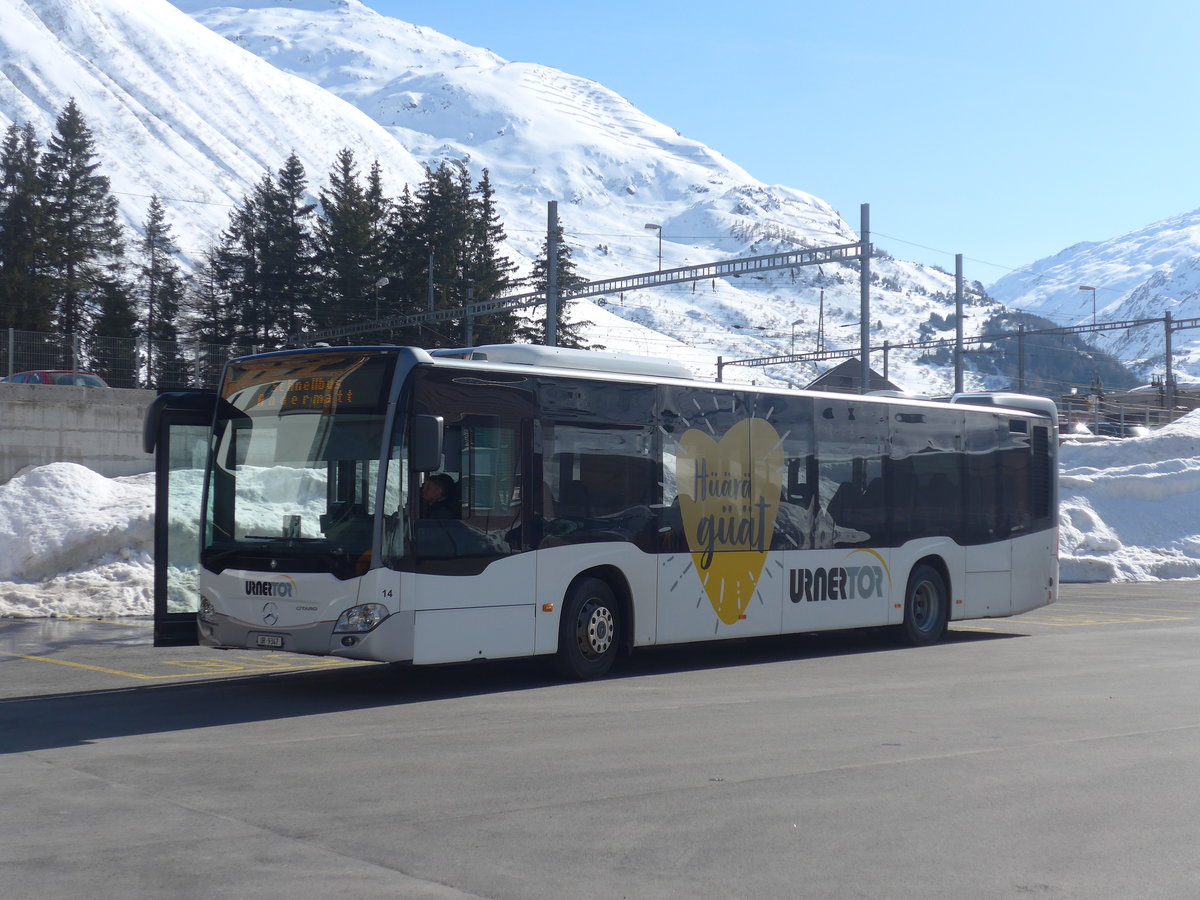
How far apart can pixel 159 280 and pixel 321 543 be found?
75.3 m

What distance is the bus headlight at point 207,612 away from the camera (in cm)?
1164

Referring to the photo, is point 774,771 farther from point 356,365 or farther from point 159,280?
point 159,280

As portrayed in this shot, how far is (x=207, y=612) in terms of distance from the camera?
38.5 feet

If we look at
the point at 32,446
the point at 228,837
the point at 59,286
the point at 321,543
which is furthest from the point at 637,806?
the point at 59,286

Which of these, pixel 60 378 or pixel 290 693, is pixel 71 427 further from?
pixel 290 693

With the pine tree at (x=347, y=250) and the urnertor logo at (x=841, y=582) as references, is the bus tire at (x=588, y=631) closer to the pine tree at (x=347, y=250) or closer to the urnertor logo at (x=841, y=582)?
the urnertor logo at (x=841, y=582)

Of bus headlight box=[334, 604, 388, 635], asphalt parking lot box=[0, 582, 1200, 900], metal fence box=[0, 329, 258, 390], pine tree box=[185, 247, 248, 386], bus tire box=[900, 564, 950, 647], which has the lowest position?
asphalt parking lot box=[0, 582, 1200, 900]

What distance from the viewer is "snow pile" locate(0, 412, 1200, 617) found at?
64.5 ft

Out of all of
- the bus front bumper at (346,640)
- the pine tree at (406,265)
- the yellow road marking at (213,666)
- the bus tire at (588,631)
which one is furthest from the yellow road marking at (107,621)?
the pine tree at (406,265)

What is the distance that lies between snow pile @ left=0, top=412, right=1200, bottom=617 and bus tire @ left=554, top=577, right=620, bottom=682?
3.49m

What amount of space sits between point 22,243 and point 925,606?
60.8m

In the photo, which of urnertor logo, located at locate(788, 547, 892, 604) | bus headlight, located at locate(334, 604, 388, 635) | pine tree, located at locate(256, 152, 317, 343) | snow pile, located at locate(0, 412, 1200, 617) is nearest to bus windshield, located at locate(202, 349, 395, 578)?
bus headlight, located at locate(334, 604, 388, 635)

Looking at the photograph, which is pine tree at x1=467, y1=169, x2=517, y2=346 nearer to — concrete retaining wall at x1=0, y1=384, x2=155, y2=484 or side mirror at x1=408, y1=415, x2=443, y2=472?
concrete retaining wall at x1=0, y1=384, x2=155, y2=484

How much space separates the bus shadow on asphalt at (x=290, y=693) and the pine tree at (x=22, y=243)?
55604 mm
